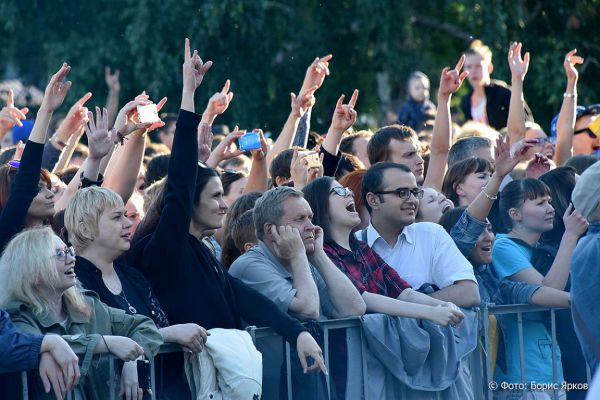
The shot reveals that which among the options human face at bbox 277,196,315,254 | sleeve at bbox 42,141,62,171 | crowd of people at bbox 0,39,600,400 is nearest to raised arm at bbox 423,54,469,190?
crowd of people at bbox 0,39,600,400

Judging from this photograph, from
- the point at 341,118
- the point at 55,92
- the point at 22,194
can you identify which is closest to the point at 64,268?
the point at 22,194

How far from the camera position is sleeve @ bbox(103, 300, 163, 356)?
18.1ft

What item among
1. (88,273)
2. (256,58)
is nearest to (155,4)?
(256,58)

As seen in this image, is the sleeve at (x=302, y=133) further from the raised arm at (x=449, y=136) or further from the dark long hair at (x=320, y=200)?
the dark long hair at (x=320, y=200)

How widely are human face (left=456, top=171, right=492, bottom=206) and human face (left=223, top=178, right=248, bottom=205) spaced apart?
4.71 ft

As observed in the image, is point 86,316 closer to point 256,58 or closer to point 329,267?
point 329,267

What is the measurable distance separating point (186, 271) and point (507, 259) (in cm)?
226

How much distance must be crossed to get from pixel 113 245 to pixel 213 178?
806 millimetres

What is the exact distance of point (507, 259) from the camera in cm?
745

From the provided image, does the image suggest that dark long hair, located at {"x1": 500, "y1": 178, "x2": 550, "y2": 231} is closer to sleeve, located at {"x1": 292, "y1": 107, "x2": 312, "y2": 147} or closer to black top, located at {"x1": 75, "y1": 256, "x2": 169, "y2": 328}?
sleeve, located at {"x1": 292, "y1": 107, "x2": 312, "y2": 147}

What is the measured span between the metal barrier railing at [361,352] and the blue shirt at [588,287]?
44.0 inches

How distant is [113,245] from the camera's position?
5.88 m

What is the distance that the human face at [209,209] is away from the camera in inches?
249

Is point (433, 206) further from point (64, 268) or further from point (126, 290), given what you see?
point (64, 268)
